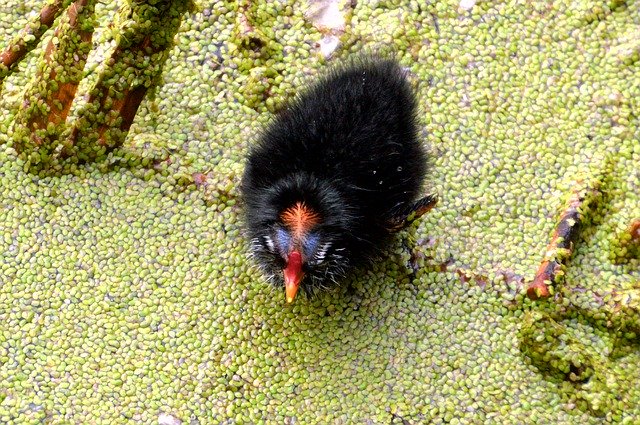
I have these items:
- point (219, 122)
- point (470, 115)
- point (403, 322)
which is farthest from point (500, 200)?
point (219, 122)

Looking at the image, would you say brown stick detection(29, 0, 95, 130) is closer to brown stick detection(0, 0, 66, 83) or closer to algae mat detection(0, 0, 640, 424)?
brown stick detection(0, 0, 66, 83)

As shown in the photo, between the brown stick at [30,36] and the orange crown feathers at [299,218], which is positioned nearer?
the orange crown feathers at [299,218]

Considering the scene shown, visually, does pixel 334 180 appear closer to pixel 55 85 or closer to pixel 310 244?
pixel 310 244

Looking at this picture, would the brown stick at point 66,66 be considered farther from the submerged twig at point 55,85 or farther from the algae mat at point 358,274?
the algae mat at point 358,274

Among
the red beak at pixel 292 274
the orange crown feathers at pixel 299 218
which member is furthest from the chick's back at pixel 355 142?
the red beak at pixel 292 274

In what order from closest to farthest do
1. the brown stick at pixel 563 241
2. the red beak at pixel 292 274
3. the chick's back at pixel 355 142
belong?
the red beak at pixel 292 274
the chick's back at pixel 355 142
the brown stick at pixel 563 241

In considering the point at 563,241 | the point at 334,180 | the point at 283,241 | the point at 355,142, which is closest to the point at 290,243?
the point at 283,241

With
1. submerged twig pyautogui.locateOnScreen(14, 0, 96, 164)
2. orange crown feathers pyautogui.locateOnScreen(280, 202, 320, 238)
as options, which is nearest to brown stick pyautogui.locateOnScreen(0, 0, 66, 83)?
submerged twig pyautogui.locateOnScreen(14, 0, 96, 164)

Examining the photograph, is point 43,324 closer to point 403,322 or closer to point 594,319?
point 403,322
